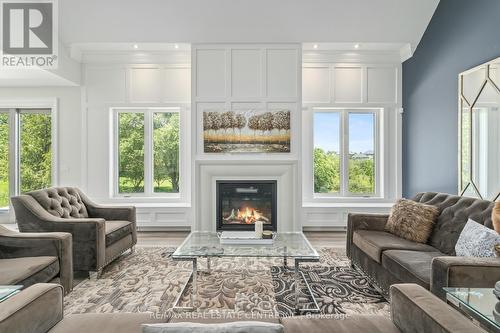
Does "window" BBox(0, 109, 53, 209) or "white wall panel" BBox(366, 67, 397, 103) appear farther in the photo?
"window" BBox(0, 109, 53, 209)

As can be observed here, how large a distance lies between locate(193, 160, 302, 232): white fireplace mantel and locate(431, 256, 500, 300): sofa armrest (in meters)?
2.97

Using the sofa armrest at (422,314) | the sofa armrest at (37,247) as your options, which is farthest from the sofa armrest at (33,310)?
the sofa armrest at (422,314)

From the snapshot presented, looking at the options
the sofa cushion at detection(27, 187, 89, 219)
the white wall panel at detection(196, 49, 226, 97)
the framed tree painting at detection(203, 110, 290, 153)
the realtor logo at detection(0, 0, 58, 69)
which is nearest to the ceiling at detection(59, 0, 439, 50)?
the realtor logo at detection(0, 0, 58, 69)

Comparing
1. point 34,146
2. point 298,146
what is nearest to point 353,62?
point 298,146

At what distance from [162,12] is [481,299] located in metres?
4.78

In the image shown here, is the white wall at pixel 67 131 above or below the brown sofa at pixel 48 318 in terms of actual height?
above

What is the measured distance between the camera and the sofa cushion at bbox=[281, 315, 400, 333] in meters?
1.38

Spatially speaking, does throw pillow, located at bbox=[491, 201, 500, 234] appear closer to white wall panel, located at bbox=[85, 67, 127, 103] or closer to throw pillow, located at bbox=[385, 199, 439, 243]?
throw pillow, located at bbox=[385, 199, 439, 243]

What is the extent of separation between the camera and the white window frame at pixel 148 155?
556 cm

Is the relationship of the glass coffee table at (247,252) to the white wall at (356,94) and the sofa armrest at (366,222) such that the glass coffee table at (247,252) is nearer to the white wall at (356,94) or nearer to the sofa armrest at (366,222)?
the sofa armrest at (366,222)

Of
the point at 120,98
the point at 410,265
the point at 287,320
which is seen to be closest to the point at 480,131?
the point at 410,265

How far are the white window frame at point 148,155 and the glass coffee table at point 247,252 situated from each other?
2.45 meters

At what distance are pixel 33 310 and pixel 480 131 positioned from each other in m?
4.13

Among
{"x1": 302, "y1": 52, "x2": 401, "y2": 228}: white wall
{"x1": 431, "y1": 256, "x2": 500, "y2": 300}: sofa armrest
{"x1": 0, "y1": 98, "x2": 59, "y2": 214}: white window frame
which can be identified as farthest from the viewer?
{"x1": 0, "y1": 98, "x2": 59, "y2": 214}: white window frame
